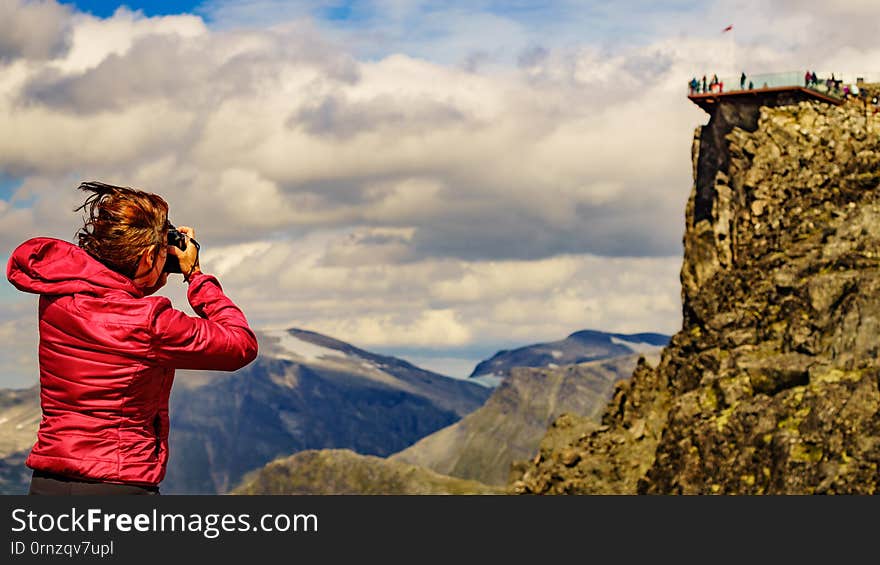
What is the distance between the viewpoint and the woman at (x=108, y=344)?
37.2 ft

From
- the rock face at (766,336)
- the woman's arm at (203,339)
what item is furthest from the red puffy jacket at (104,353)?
the rock face at (766,336)

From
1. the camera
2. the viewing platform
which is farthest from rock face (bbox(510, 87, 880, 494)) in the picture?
the camera

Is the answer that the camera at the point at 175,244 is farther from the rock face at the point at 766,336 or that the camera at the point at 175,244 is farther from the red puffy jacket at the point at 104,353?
the rock face at the point at 766,336

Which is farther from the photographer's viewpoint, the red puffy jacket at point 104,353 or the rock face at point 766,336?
the rock face at point 766,336

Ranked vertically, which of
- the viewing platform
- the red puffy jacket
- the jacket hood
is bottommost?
the red puffy jacket

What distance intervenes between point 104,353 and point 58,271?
89 cm

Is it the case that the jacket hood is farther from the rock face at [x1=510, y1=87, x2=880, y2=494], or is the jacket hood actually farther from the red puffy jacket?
the rock face at [x1=510, y1=87, x2=880, y2=494]

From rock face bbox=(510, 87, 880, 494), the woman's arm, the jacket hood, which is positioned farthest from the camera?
rock face bbox=(510, 87, 880, 494)

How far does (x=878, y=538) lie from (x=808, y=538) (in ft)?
2.81

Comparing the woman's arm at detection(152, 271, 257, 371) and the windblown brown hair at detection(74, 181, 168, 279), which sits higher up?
the windblown brown hair at detection(74, 181, 168, 279)

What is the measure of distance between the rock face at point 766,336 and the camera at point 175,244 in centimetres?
7086

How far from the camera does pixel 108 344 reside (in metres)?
11.4

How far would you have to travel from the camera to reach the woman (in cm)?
1134

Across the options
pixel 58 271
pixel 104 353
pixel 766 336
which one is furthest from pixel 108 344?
pixel 766 336
